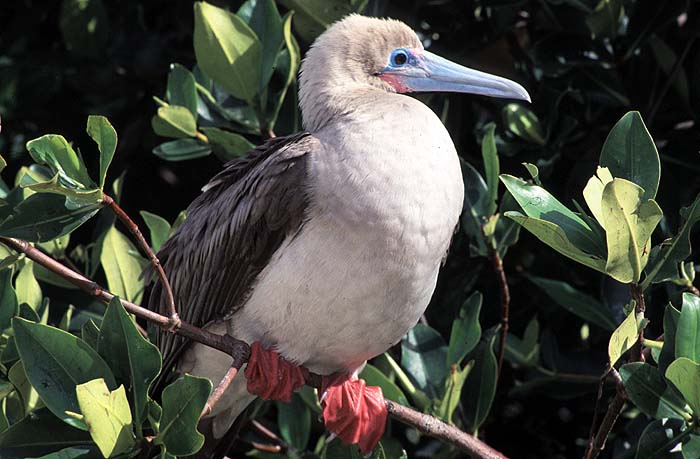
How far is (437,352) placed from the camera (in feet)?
12.5

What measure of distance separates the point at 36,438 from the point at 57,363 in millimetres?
231

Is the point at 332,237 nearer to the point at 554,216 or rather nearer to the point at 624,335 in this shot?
the point at 554,216

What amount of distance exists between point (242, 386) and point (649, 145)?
5.65 ft

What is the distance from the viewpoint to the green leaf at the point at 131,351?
279cm

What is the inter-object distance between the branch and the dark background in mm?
842

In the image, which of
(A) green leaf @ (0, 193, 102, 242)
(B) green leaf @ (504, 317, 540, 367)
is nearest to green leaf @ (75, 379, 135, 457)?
(A) green leaf @ (0, 193, 102, 242)

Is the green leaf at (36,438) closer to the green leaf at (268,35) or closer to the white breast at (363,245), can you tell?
the white breast at (363,245)

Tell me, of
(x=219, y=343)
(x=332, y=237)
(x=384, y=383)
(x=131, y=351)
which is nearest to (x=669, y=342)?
(x=332, y=237)

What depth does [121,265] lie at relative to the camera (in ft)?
13.0

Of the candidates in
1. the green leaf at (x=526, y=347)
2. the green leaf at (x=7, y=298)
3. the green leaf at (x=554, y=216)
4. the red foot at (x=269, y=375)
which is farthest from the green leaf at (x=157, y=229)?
the green leaf at (x=554, y=216)

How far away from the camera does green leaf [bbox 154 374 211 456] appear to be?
8.75ft

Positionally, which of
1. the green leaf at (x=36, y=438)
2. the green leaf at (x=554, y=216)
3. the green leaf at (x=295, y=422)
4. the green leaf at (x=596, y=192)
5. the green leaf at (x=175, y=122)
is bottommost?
the green leaf at (x=295, y=422)

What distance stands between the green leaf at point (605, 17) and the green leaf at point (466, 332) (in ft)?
3.94

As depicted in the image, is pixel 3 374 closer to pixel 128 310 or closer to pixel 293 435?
pixel 128 310
